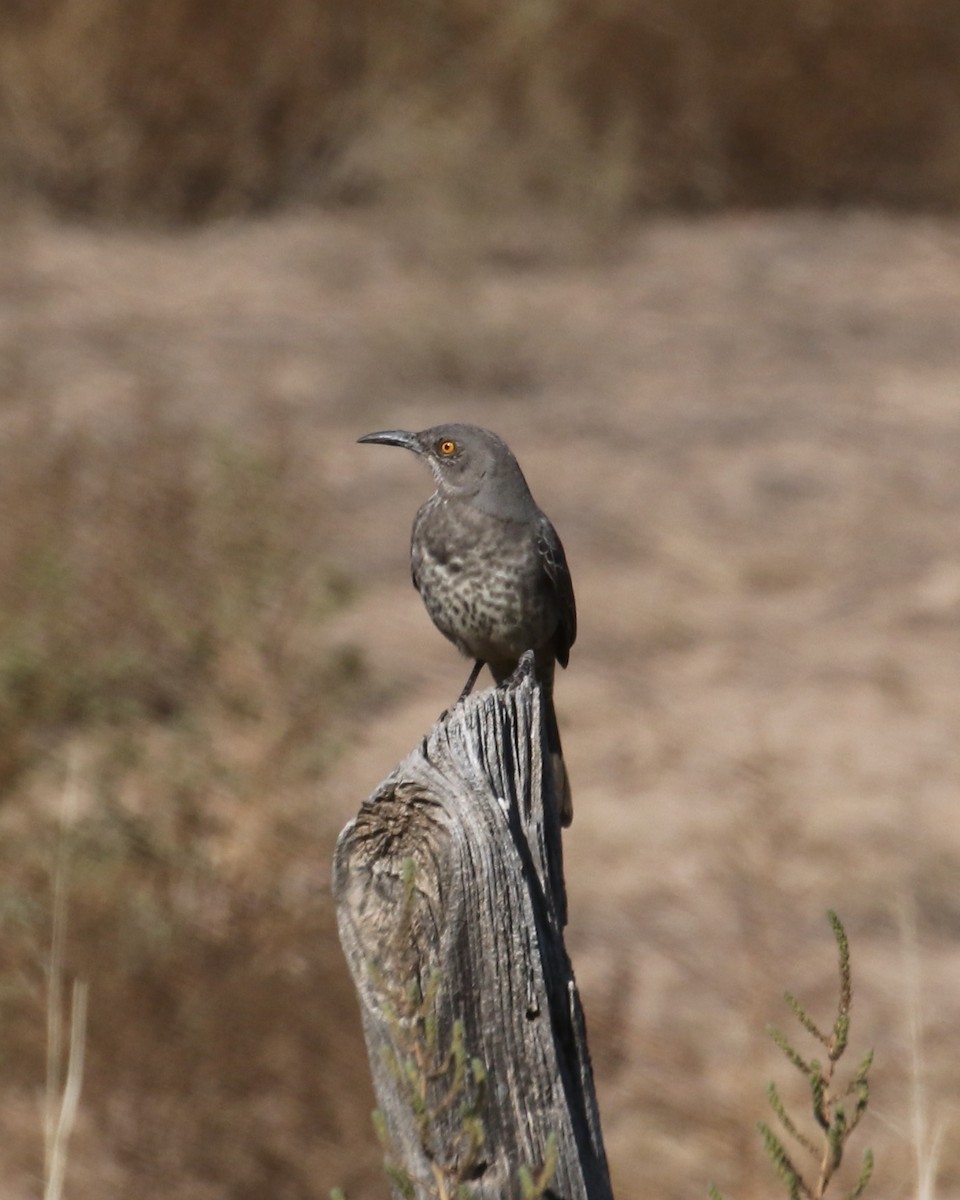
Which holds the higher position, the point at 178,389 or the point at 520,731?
the point at 178,389

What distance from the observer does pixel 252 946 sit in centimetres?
548

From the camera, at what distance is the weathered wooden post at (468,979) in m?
2.21

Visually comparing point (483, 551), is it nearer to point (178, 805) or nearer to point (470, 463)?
point (470, 463)

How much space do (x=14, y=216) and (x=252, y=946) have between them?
9389 millimetres

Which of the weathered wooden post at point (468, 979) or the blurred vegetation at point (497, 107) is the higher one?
the blurred vegetation at point (497, 107)

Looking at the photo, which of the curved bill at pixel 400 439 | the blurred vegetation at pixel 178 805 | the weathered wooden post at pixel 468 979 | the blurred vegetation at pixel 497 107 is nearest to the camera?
the weathered wooden post at pixel 468 979

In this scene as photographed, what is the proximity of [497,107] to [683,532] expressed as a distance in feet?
19.3

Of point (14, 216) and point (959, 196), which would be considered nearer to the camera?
point (14, 216)

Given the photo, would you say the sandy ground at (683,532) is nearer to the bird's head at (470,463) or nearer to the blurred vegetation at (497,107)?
the blurred vegetation at (497,107)

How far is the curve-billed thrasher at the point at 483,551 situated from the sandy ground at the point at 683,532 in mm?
1196

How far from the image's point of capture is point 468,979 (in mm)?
2234

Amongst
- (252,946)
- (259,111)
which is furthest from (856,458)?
(252,946)

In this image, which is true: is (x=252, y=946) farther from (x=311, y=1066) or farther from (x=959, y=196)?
(x=959, y=196)

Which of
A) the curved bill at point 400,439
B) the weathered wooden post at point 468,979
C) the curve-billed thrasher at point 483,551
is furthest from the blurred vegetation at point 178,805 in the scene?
the weathered wooden post at point 468,979
